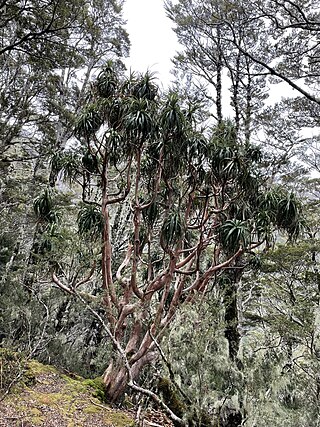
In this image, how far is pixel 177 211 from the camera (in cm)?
501

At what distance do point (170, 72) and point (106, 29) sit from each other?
3065mm

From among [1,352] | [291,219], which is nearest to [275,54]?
[291,219]

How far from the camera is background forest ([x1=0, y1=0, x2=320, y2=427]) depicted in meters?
3.27

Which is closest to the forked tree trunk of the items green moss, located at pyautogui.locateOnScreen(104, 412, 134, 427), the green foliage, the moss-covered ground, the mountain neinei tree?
the mountain neinei tree

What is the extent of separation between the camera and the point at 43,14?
5555mm

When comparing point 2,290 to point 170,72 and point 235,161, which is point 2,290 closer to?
point 235,161

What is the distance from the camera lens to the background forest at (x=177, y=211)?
10.7ft

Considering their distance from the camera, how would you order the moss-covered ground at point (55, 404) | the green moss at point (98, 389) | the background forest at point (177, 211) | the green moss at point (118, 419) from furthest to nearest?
the green moss at point (98, 389) → the green moss at point (118, 419) → the moss-covered ground at point (55, 404) → the background forest at point (177, 211)

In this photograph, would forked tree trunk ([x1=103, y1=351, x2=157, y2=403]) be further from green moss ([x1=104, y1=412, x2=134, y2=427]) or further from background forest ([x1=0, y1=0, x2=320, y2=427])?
green moss ([x1=104, y1=412, x2=134, y2=427])

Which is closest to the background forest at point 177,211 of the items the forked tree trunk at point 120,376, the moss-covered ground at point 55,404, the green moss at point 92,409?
the forked tree trunk at point 120,376

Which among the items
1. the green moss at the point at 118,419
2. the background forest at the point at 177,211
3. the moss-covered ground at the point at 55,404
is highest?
the background forest at the point at 177,211

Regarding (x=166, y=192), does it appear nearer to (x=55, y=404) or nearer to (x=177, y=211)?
(x=177, y=211)

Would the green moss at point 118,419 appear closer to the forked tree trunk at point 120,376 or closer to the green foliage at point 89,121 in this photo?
the forked tree trunk at point 120,376

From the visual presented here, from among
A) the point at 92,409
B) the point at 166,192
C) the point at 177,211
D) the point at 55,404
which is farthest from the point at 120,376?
the point at 166,192
